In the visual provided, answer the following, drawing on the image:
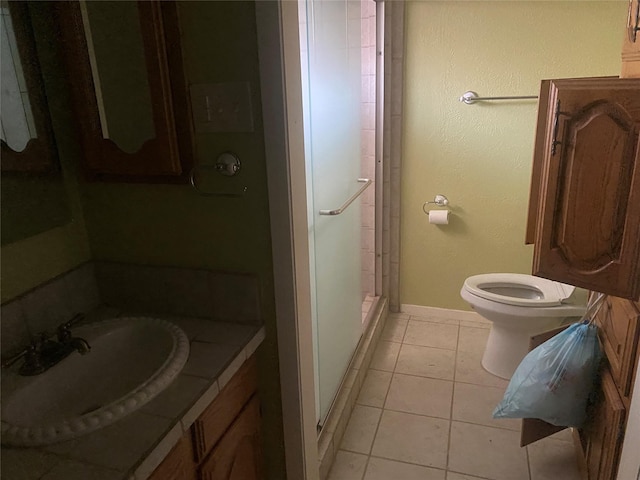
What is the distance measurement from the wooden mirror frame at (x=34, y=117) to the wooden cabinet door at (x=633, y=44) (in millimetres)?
1576

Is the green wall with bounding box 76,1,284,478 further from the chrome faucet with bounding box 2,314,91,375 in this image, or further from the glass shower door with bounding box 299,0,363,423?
the glass shower door with bounding box 299,0,363,423

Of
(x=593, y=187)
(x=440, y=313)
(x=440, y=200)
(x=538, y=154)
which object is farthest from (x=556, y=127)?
(x=440, y=313)

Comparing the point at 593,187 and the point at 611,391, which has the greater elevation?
the point at 593,187

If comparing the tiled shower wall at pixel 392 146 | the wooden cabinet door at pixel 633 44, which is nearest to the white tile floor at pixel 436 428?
the tiled shower wall at pixel 392 146

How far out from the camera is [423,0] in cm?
237

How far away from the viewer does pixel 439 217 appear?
8.50ft

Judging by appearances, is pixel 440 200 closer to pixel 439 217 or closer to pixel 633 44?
pixel 439 217

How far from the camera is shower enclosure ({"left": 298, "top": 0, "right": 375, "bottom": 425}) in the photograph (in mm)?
1529

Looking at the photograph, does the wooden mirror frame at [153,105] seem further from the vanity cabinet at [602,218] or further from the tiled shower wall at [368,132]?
the tiled shower wall at [368,132]

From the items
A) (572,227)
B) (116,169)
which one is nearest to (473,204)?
(572,227)

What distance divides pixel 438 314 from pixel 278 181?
79.6 inches

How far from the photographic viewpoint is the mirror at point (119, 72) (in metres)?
1.09

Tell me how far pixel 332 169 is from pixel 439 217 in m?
1.02

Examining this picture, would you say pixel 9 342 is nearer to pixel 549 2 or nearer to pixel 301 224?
pixel 301 224
